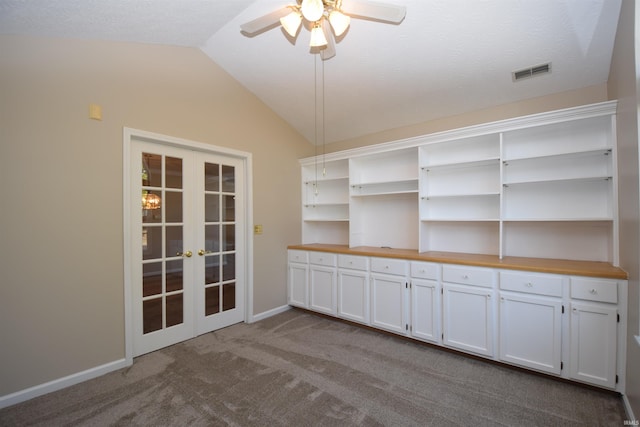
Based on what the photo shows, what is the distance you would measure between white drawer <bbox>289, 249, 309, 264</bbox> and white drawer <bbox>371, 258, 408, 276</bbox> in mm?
1038

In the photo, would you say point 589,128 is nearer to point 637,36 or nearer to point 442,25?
point 637,36

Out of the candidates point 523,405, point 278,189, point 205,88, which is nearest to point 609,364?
point 523,405

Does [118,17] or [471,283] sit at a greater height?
[118,17]

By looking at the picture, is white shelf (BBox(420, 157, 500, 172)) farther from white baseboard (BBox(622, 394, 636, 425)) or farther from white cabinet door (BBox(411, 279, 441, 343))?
white baseboard (BBox(622, 394, 636, 425))

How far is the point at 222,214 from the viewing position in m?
3.55

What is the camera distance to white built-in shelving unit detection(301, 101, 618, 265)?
261 cm

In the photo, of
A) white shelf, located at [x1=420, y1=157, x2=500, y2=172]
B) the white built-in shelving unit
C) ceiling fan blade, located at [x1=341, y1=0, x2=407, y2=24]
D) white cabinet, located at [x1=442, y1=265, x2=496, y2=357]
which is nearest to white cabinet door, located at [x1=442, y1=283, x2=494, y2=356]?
white cabinet, located at [x1=442, y1=265, x2=496, y2=357]

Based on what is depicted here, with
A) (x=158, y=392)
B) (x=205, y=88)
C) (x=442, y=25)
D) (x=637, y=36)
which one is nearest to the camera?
(x=637, y=36)

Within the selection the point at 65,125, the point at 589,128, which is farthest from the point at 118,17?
the point at 589,128

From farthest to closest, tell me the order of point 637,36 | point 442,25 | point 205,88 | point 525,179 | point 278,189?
point 278,189
point 205,88
point 525,179
point 442,25
point 637,36

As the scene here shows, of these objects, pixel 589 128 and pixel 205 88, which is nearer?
pixel 589 128

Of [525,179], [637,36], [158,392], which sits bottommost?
[158,392]

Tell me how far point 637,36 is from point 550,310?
6.22 ft

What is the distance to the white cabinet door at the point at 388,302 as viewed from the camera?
3111mm
